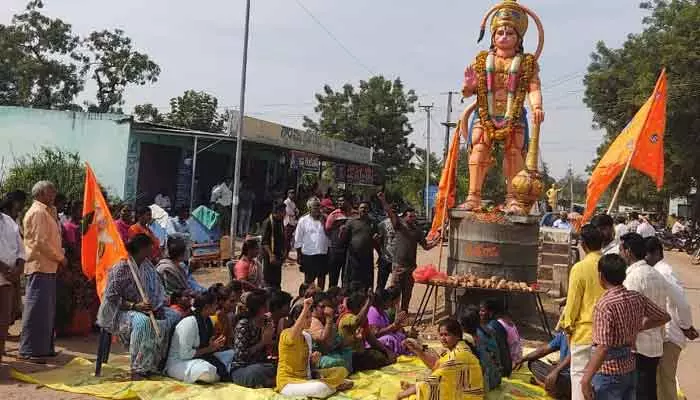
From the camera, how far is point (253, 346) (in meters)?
5.40

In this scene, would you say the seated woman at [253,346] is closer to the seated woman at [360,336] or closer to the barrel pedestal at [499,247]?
the seated woman at [360,336]

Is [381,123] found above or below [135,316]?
above

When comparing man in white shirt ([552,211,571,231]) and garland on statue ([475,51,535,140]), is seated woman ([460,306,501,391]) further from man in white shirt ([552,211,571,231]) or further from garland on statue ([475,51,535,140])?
man in white shirt ([552,211,571,231])

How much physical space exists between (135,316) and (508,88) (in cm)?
592

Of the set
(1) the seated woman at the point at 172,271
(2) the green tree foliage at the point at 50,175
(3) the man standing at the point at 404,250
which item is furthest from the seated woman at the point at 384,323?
(2) the green tree foliage at the point at 50,175

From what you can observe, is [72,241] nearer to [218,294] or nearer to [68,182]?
[218,294]

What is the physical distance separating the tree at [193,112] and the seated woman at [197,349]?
2884cm

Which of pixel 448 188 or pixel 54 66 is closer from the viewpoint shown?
pixel 448 188

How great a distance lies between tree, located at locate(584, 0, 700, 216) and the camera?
20797 millimetres

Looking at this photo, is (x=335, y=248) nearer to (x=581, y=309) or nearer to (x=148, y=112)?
(x=581, y=309)

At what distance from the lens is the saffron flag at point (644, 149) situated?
716cm

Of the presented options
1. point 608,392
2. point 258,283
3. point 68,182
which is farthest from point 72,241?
point 68,182

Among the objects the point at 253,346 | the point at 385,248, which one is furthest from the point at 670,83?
the point at 253,346

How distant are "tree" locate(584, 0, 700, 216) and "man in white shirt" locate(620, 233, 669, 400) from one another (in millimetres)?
18643
